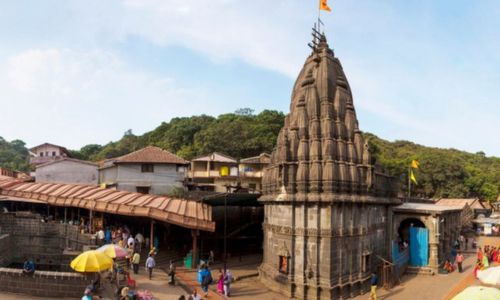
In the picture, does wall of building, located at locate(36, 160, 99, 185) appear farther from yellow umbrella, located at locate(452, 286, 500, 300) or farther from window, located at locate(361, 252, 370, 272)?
yellow umbrella, located at locate(452, 286, 500, 300)

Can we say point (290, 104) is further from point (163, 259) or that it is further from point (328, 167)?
point (163, 259)

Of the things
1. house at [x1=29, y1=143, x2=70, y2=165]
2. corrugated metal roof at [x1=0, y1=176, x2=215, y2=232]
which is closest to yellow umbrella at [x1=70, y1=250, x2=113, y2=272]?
corrugated metal roof at [x1=0, y1=176, x2=215, y2=232]

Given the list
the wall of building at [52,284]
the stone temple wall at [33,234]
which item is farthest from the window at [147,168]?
the wall of building at [52,284]

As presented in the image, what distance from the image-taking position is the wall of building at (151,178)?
38.2 m

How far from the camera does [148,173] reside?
126 feet

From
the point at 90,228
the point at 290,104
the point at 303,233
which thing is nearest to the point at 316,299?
the point at 303,233

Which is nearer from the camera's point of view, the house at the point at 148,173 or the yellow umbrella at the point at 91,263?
the yellow umbrella at the point at 91,263

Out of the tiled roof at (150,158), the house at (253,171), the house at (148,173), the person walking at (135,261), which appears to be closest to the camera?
the person walking at (135,261)

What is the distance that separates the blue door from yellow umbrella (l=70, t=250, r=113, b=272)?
76.1ft

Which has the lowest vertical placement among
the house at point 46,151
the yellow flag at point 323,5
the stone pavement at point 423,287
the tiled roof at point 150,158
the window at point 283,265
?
the stone pavement at point 423,287

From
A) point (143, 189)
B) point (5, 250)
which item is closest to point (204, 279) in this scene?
point (5, 250)

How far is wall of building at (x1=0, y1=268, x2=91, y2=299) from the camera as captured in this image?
16.3m

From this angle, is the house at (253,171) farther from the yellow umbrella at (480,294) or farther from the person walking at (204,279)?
the yellow umbrella at (480,294)

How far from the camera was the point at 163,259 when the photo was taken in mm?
26938
